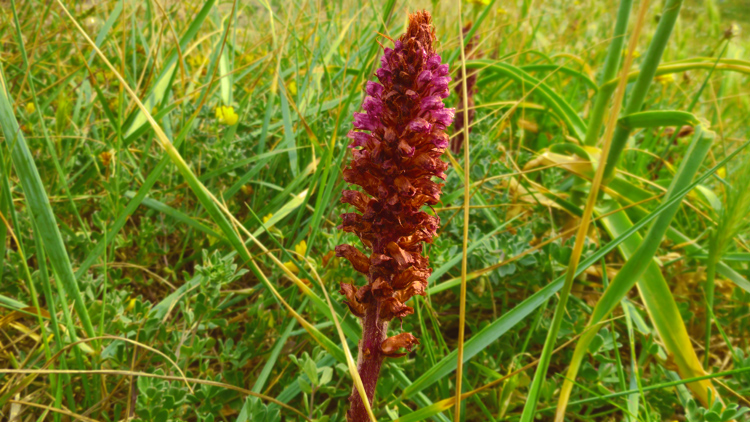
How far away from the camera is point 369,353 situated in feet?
3.30

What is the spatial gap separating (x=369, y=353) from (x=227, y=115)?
1.50 metres

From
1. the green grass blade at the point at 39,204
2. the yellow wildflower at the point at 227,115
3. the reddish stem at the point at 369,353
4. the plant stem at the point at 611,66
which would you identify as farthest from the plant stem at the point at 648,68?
the green grass blade at the point at 39,204

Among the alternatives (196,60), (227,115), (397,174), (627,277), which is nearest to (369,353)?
(397,174)

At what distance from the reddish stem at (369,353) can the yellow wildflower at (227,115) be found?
146 centimetres

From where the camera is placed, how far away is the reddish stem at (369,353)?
995mm

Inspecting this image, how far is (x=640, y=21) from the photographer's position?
838 mm

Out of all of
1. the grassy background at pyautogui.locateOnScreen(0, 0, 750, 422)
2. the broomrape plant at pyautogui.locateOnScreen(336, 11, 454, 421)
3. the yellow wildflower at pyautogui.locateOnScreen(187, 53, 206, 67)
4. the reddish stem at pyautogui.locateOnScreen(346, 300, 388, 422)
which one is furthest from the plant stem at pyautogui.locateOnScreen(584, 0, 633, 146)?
the yellow wildflower at pyautogui.locateOnScreen(187, 53, 206, 67)

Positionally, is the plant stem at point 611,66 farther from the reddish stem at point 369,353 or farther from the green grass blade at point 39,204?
the green grass blade at point 39,204

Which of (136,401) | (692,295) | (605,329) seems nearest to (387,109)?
(136,401)

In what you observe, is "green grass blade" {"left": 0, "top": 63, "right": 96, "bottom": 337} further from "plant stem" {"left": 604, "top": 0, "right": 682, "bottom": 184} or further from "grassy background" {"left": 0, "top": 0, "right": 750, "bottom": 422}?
"plant stem" {"left": 604, "top": 0, "right": 682, "bottom": 184}

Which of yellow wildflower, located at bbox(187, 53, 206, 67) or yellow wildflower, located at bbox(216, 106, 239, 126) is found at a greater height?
yellow wildflower, located at bbox(187, 53, 206, 67)

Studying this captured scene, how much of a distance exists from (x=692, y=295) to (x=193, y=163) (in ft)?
7.03

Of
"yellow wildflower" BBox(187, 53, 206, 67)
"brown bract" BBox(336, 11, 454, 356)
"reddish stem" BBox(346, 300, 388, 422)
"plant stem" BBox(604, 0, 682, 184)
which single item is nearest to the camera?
"brown bract" BBox(336, 11, 454, 356)

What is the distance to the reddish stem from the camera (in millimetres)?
995
